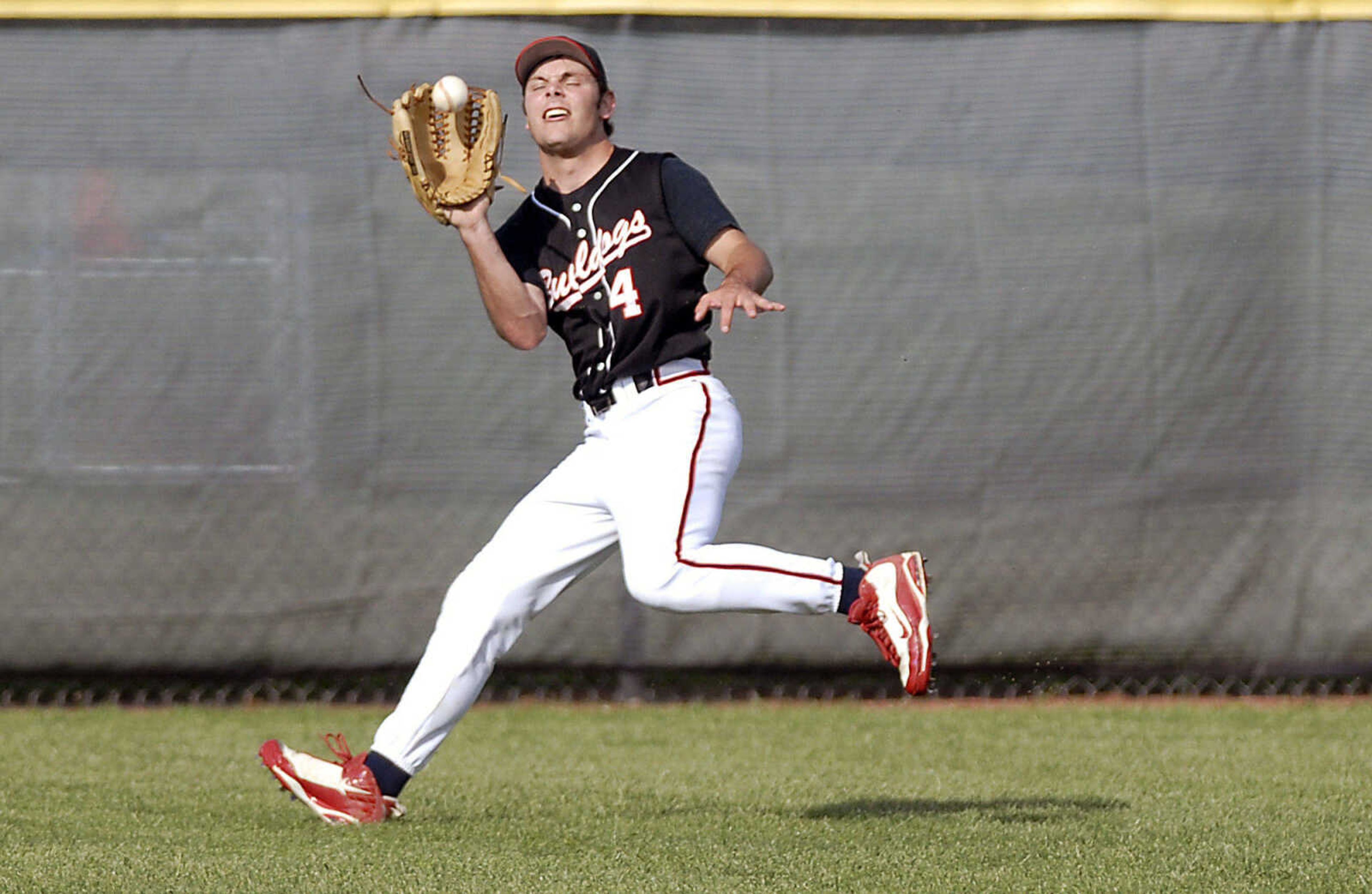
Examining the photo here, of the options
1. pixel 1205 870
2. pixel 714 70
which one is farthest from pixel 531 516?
pixel 714 70

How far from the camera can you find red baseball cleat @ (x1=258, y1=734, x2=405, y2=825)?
4.09m

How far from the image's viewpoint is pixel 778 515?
6.47 m

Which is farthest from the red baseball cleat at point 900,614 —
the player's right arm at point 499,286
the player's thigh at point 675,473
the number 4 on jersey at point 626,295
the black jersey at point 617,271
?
the player's right arm at point 499,286

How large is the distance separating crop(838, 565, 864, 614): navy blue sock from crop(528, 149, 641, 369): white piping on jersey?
0.75 metres

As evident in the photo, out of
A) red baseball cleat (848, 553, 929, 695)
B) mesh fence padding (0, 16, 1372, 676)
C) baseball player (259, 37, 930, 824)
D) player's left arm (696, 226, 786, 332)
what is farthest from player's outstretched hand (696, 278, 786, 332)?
mesh fence padding (0, 16, 1372, 676)

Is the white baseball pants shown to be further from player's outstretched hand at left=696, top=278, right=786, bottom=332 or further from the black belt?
player's outstretched hand at left=696, top=278, right=786, bottom=332

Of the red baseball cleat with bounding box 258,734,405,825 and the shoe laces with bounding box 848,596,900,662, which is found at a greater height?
the shoe laces with bounding box 848,596,900,662

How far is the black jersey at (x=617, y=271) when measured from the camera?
411 cm

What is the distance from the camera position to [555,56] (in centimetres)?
421

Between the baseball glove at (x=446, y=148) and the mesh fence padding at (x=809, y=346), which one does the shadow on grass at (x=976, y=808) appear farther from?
the mesh fence padding at (x=809, y=346)

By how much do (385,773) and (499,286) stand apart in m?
1.16

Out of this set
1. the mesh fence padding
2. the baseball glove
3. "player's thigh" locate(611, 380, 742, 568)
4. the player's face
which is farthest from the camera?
the mesh fence padding

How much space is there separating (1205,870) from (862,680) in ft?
9.98

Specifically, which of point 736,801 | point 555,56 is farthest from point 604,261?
point 736,801
